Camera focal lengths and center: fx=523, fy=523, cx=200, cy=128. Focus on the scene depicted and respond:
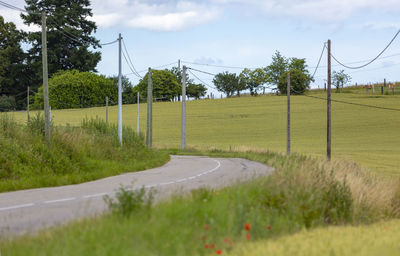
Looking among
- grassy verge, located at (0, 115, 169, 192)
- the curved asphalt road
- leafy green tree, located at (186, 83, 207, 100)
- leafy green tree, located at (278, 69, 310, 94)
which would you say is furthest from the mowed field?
leafy green tree, located at (186, 83, 207, 100)

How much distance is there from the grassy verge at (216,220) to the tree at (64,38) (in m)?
80.6

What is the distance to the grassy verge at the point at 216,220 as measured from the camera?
6.79 meters

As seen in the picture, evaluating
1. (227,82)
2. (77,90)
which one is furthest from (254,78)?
(77,90)

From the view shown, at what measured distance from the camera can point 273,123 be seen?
73125 mm

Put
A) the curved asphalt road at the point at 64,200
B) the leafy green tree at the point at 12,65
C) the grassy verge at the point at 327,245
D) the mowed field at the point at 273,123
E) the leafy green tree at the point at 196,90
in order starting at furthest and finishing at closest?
1. the leafy green tree at the point at 196,90
2. the leafy green tree at the point at 12,65
3. the mowed field at the point at 273,123
4. the curved asphalt road at the point at 64,200
5. the grassy verge at the point at 327,245

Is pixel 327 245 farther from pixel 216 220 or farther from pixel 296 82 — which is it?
pixel 296 82

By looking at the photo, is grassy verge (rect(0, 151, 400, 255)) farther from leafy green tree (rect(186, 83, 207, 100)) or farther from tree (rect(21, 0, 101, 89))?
leafy green tree (rect(186, 83, 207, 100))

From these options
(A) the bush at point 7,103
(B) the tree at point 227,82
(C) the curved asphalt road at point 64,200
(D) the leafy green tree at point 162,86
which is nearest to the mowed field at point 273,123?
(A) the bush at point 7,103

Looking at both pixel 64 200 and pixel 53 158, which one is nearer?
pixel 64 200

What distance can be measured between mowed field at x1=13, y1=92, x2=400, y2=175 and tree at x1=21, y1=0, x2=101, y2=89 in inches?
379

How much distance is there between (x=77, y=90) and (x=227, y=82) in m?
65.5

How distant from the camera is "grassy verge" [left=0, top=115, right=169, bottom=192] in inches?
685

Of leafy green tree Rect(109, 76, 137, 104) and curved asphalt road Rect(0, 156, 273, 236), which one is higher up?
leafy green tree Rect(109, 76, 137, 104)

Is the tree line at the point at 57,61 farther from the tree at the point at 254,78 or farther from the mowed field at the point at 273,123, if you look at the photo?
the tree at the point at 254,78
